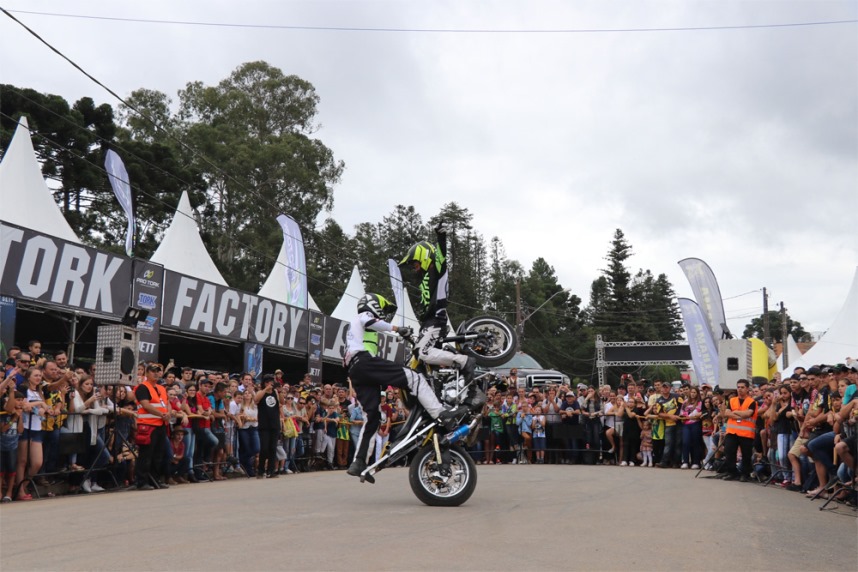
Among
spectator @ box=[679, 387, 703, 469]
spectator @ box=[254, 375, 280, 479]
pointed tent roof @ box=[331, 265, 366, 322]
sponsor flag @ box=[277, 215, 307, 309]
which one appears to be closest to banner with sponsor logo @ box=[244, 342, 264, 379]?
sponsor flag @ box=[277, 215, 307, 309]

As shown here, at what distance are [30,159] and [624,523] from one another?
795 inches

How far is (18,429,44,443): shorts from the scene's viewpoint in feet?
41.6

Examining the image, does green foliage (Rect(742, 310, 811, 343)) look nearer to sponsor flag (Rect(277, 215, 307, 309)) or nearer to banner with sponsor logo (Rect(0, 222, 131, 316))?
sponsor flag (Rect(277, 215, 307, 309))

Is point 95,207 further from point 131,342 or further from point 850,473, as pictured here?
point 850,473

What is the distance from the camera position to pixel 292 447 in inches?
810

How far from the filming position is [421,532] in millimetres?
8203

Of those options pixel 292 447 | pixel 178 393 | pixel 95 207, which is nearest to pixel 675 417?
pixel 292 447

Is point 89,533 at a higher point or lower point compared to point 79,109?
lower

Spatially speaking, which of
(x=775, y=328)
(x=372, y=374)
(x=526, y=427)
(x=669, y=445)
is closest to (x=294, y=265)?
(x=526, y=427)

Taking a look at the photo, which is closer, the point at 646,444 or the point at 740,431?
the point at 740,431

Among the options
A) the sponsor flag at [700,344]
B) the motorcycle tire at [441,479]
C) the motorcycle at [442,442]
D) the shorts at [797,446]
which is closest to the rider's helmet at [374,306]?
the motorcycle at [442,442]

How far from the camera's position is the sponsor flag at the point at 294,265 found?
115ft

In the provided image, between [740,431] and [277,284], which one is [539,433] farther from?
[277,284]

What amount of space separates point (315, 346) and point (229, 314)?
569 cm
